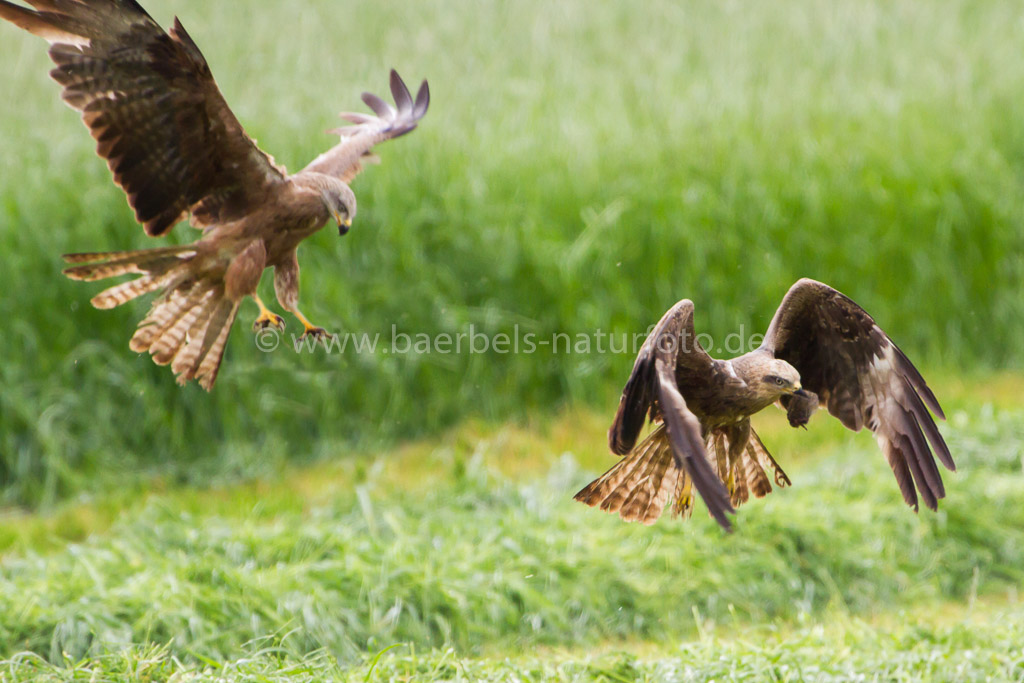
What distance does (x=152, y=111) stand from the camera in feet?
10.8

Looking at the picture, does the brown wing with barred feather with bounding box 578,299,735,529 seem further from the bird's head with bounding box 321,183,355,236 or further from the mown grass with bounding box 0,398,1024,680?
the mown grass with bounding box 0,398,1024,680

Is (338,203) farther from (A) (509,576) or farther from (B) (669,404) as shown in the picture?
(A) (509,576)

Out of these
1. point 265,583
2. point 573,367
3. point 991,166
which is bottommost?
point 265,583

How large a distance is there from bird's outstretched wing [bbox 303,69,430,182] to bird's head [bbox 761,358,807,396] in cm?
175

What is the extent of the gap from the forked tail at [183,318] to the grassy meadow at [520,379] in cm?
118

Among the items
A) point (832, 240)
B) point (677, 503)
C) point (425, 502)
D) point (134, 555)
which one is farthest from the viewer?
point (832, 240)

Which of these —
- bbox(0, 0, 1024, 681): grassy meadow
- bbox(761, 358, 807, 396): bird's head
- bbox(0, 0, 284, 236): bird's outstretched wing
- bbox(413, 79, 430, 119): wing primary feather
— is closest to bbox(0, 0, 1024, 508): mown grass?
bbox(0, 0, 1024, 681): grassy meadow

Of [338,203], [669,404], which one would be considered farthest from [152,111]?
[669,404]

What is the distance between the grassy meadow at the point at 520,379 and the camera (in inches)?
191

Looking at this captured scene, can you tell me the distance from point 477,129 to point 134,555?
4.66 meters

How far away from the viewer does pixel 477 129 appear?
28.8 feet

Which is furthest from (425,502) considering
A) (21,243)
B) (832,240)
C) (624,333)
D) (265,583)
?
(832,240)

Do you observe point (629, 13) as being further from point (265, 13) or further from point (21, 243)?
point (21, 243)

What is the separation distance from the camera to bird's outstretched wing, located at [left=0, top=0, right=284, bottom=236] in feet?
10.4
